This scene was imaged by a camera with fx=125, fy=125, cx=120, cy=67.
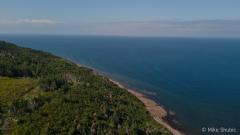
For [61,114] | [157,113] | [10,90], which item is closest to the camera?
[61,114]

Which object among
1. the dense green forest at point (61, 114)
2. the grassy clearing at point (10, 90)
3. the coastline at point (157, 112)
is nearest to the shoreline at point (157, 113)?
the coastline at point (157, 112)

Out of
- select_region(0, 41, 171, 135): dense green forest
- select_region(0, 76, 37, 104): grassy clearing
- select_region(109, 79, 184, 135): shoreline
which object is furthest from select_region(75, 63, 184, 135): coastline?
select_region(0, 76, 37, 104): grassy clearing

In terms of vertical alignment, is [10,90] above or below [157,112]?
above

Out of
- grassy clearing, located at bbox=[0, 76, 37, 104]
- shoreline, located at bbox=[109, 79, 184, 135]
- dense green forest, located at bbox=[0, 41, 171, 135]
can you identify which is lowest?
shoreline, located at bbox=[109, 79, 184, 135]

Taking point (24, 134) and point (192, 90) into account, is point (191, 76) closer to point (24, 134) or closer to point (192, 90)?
point (192, 90)

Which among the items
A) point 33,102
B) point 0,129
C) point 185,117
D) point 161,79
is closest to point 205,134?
point 185,117

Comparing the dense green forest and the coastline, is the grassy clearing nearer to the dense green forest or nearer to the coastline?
the dense green forest

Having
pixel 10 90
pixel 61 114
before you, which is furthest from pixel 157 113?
pixel 10 90

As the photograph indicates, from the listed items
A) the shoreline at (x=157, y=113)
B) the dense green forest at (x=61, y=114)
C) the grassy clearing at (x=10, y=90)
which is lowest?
the shoreline at (x=157, y=113)

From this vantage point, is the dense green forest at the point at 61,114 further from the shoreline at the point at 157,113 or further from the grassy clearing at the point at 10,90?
the shoreline at the point at 157,113

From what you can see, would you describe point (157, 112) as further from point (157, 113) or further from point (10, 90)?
point (10, 90)

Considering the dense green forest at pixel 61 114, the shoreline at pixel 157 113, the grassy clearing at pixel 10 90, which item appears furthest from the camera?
the shoreline at pixel 157 113
